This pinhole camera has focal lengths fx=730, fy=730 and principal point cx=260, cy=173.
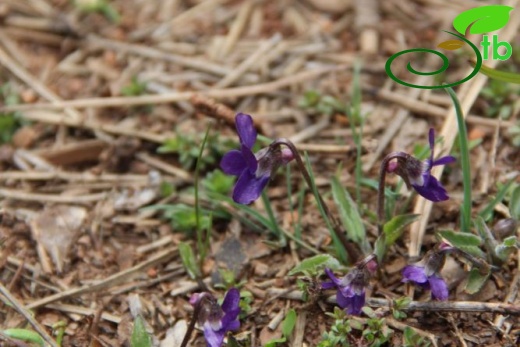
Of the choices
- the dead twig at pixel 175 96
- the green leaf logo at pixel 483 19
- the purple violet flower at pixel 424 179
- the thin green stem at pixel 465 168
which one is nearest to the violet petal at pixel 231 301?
the purple violet flower at pixel 424 179

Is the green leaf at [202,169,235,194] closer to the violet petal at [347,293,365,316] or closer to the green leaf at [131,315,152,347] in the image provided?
the green leaf at [131,315,152,347]

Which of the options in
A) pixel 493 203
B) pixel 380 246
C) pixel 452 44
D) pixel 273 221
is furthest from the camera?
pixel 452 44

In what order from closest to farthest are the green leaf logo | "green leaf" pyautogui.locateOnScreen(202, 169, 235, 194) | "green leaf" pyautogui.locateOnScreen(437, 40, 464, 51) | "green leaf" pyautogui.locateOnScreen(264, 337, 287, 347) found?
"green leaf" pyautogui.locateOnScreen(264, 337, 287, 347)
"green leaf" pyautogui.locateOnScreen(202, 169, 235, 194)
"green leaf" pyautogui.locateOnScreen(437, 40, 464, 51)
the green leaf logo

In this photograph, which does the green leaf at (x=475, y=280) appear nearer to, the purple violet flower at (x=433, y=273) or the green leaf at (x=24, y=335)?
the purple violet flower at (x=433, y=273)

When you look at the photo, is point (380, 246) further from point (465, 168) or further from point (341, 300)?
point (465, 168)

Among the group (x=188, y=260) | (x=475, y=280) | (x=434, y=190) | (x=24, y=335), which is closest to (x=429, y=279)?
(x=475, y=280)

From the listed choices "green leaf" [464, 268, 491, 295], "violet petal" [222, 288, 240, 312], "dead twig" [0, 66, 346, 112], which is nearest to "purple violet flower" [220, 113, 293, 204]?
"violet petal" [222, 288, 240, 312]
